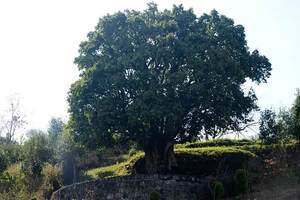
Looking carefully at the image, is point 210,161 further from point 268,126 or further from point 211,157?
point 268,126

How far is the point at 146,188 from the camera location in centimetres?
1792

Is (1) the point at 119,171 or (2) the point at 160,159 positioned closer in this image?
(2) the point at 160,159

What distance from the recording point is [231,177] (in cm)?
1820

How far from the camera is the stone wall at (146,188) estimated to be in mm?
17969

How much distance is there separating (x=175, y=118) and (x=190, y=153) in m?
5.54

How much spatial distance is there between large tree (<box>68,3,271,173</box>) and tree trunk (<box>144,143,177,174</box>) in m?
0.03

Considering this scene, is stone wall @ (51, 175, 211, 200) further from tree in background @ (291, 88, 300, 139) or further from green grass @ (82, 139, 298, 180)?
tree in background @ (291, 88, 300, 139)

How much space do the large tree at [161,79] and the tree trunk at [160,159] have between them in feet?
0.10

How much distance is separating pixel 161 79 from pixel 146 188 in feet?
20.2

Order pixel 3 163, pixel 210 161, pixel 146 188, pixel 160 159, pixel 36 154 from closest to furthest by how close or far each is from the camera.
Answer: pixel 146 188, pixel 210 161, pixel 160 159, pixel 3 163, pixel 36 154

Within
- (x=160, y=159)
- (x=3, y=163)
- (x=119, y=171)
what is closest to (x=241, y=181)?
(x=160, y=159)

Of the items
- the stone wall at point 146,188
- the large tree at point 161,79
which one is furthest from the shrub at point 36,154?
the stone wall at point 146,188

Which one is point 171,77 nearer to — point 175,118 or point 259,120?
point 175,118

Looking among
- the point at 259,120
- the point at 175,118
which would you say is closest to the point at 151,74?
the point at 175,118
